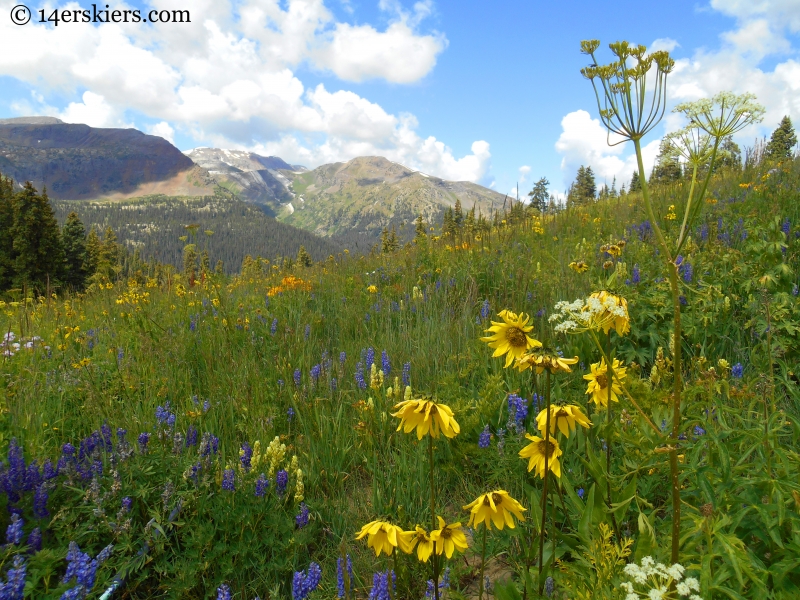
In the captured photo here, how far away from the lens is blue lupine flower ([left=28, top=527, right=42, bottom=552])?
1.76m

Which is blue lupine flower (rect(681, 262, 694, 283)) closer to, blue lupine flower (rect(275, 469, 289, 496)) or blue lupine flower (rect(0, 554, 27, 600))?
blue lupine flower (rect(275, 469, 289, 496))

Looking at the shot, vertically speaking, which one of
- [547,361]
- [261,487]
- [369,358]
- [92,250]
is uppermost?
[547,361]

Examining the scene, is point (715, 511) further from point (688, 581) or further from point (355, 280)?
point (355, 280)

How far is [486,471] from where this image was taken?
2.42m

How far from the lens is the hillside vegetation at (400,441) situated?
1.52 metres

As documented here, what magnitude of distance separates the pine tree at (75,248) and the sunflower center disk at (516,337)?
40781 millimetres

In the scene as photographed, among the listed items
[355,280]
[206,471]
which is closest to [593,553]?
[206,471]

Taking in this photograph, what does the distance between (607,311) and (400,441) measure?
1.64m

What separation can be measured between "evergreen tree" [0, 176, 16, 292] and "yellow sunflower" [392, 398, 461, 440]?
35.4 metres

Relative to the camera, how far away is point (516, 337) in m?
1.57

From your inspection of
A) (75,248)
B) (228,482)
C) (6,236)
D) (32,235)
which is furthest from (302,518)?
(75,248)

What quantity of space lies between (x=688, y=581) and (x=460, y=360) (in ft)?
8.28

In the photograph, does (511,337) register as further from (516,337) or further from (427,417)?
(427,417)

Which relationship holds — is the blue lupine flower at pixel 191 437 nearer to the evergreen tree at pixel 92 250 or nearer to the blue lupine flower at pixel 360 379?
the blue lupine flower at pixel 360 379
